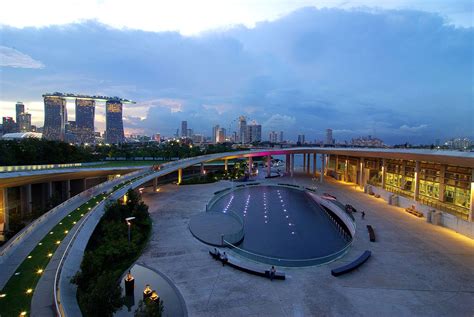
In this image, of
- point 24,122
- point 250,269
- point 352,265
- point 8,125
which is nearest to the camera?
point 250,269

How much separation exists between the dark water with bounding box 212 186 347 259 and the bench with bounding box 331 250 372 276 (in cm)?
331

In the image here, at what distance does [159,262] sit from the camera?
15.7 metres

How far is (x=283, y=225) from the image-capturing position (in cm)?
2512

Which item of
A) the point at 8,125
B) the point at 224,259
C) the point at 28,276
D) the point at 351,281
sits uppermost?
the point at 8,125

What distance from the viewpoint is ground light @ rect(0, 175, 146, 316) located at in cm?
955

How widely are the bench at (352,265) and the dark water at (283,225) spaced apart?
331 cm

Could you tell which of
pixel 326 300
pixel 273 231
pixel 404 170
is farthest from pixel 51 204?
pixel 404 170

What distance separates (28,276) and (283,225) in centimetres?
1936

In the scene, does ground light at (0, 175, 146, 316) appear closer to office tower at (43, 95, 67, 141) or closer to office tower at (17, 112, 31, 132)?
office tower at (43, 95, 67, 141)

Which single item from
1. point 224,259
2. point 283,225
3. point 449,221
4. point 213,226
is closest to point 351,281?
point 224,259

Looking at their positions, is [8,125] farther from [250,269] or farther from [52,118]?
[250,269]

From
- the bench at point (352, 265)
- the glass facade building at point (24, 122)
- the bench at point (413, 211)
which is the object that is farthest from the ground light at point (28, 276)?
the glass facade building at point (24, 122)

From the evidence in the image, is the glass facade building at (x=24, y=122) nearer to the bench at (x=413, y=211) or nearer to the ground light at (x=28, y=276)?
the ground light at (x=28, y=276)

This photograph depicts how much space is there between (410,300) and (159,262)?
1314 cm
